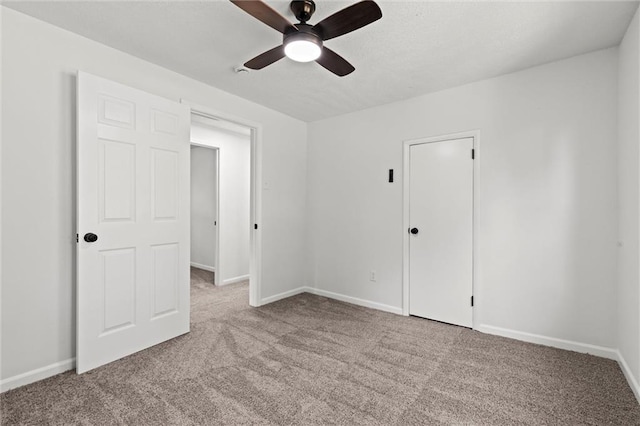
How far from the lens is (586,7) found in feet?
6.24

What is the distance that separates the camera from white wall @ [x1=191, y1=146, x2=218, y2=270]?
565cm

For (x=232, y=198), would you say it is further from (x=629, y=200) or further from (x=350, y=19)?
(x=629, y=200)

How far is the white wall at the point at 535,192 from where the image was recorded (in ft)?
8.00

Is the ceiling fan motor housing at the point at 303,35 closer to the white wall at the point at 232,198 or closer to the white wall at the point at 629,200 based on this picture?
the white wall at the point at 629,200

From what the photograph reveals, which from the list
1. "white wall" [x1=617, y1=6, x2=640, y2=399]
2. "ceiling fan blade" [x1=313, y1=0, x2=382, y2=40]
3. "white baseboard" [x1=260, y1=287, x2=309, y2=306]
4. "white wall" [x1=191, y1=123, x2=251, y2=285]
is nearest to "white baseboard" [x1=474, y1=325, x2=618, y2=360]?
"white wall" [x1=617, y1=6, x2=640, y2=399]

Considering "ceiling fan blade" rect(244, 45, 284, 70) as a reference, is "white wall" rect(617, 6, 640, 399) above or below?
below

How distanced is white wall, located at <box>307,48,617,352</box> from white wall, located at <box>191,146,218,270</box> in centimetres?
329

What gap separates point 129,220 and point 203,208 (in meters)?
3.47

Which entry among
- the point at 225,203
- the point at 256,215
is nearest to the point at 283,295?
the point at 256,215

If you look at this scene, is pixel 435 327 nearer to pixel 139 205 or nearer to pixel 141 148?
pixel 139 205

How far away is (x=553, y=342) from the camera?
261 centimetres

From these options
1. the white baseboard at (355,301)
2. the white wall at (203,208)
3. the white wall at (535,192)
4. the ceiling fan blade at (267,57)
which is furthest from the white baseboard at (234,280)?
the ceiling fan blade at (267,57)

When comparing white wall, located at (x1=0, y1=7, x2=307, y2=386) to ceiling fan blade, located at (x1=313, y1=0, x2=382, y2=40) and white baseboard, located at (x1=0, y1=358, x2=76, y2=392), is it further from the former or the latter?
ceiling fan blade, located at (x1=313, y1=0, x2=382, y2=40)

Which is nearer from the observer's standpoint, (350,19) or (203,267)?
(350,19)
